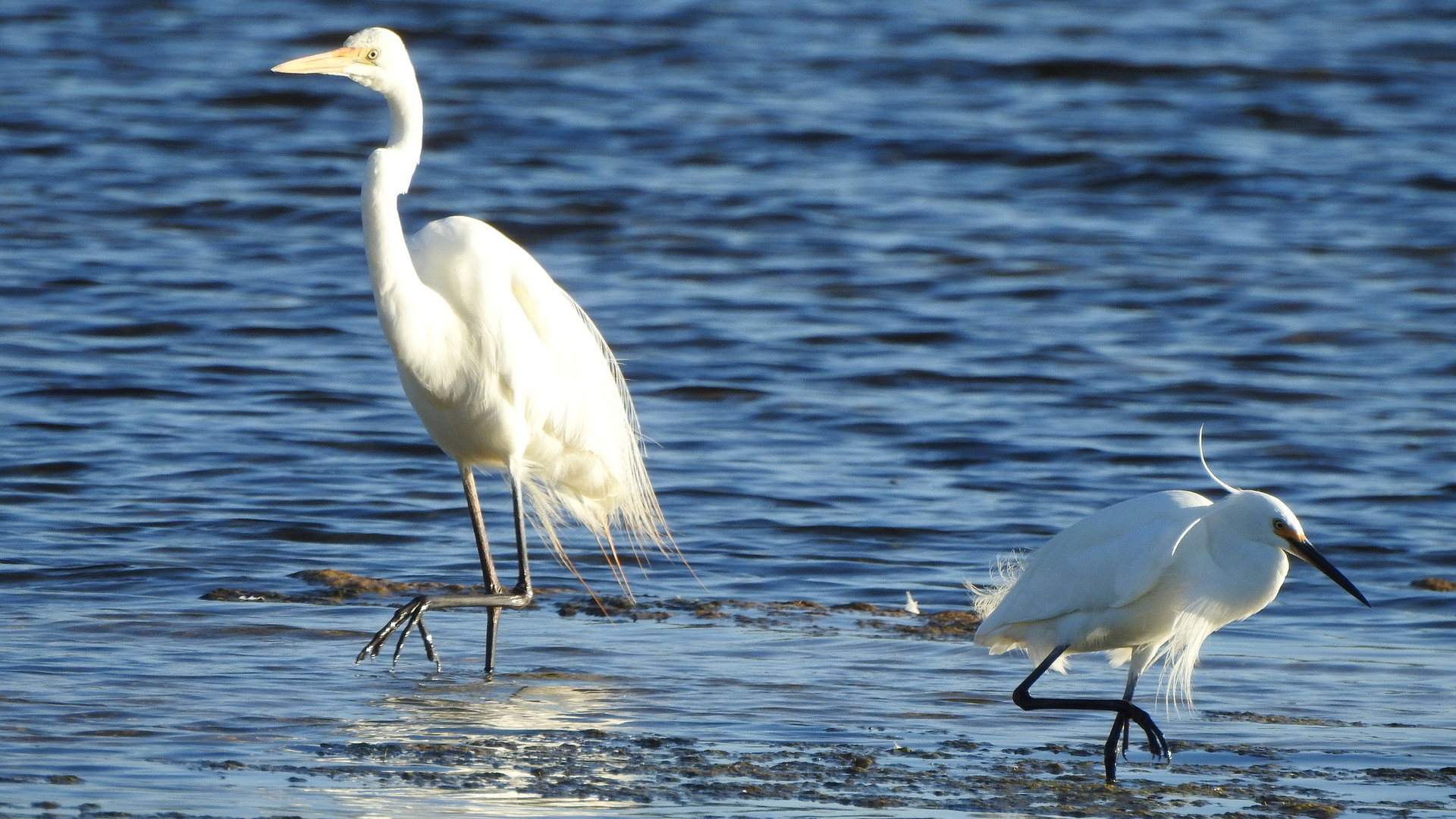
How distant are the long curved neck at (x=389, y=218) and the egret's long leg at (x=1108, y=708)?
7.23 ft

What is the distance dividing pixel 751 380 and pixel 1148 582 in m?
5.90

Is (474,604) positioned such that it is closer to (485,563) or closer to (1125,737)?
(485,563)

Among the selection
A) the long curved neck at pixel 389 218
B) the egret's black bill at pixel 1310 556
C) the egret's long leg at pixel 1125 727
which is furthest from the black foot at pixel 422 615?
the egret's black bill at pixel 1310 556

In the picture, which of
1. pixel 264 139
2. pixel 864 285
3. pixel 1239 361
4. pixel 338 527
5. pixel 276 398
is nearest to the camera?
pixel 338 527

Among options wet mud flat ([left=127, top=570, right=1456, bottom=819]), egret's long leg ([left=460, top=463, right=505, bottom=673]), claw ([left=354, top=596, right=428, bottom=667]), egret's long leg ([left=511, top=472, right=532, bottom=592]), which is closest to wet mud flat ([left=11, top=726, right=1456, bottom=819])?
wet mud flat ([left=127, top=570, right=1456, bottom=819])

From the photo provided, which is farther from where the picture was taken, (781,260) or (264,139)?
(264,139)

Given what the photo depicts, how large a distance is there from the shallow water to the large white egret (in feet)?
1.70

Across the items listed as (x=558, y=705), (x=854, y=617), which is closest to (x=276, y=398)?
(x=854, y=617)

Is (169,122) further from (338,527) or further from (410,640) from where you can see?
(410,640)

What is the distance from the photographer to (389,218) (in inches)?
213

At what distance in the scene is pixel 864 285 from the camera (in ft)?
41.6

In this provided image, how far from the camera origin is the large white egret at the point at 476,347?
5500 millimetres

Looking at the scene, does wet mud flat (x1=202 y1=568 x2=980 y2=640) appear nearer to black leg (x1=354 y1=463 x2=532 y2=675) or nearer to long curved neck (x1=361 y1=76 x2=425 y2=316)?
black leg (x1=354 y1=463 x2=532 y2=675)

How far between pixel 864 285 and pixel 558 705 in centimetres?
789
